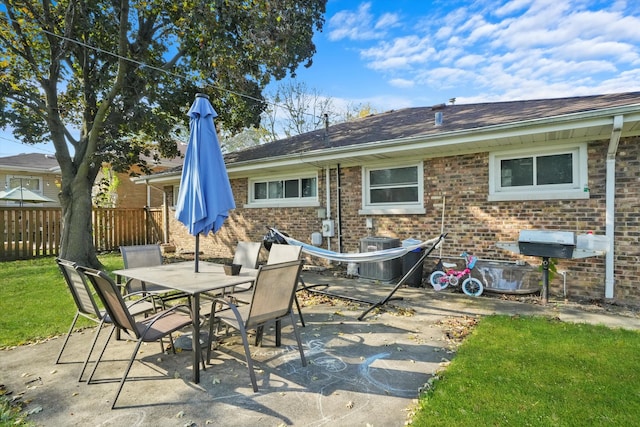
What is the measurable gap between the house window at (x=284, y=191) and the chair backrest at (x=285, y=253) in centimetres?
402

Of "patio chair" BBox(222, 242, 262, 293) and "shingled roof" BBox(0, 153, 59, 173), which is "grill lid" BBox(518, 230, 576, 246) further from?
"shingled roof" BBox(0, 153, 59, 173)

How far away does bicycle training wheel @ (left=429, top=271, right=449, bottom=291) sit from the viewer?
6398 millimetres

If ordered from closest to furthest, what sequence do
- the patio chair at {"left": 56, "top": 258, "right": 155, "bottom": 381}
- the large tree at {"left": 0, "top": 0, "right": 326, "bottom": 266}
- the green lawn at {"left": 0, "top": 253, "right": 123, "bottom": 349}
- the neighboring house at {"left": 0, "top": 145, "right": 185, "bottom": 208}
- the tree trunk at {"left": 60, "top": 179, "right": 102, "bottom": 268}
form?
the patio chair at {"left": 56, "top": 258, "right": 155, "bottom": 381}
the green lawn at {"left": 0, "top": 253, "right": 123, "bottom": 349}
the large tree at {"left": 0, "top": 0, "right": 326, "bottom": 266}
the tree trunk at {"left": 60, "top": 179, "right": 102, "bottom": 268}
the neighboring house at {"left": 0, "top": 145, "right": 185, "bottom": 208}

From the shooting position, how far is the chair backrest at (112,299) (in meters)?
2.74

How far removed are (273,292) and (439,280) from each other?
13.9 ft

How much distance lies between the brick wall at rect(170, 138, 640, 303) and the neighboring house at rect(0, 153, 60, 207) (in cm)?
1614

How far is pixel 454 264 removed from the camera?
21.7ft

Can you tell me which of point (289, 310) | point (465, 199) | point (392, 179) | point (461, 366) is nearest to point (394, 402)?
point (461, 366)

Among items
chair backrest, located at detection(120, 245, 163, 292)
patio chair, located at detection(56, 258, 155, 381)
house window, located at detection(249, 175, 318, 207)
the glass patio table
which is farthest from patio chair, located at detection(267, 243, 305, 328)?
house window, located at detection(249, 175, 318, 207)

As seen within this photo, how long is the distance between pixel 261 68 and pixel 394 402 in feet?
31.3

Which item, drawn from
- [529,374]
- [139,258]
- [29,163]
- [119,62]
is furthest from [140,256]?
[29,163]

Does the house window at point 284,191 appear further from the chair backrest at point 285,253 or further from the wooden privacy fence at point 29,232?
the wooden privacy fence at point 29,232

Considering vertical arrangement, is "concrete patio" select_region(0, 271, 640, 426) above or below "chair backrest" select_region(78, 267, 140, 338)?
below

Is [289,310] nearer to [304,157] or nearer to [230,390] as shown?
[230,390]
